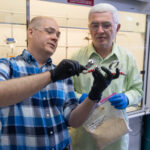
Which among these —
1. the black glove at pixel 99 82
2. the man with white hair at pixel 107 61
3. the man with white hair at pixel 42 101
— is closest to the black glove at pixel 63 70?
the man with white hair at pixel 42 101

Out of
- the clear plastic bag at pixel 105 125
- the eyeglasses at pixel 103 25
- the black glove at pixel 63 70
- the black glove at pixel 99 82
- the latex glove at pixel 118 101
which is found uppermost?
the eyeglasses at pixel 103 25

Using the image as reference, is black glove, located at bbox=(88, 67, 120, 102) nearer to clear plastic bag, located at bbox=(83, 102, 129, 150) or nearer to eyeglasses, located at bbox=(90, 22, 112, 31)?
clear plastic bag, located at bbox=(83, 102, 129, 150)

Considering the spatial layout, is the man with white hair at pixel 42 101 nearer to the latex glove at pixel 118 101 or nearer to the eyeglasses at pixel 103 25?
the latex glove at pixel 118 101

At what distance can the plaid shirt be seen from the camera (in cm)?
94

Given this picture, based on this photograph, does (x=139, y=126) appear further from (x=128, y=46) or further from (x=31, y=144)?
(x=31, y=144)

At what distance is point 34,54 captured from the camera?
43.6 inches

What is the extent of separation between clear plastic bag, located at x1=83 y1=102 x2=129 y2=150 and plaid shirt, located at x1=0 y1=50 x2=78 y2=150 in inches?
9.0

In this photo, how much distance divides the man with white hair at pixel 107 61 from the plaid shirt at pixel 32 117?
28 centimetres

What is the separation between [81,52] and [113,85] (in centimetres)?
38

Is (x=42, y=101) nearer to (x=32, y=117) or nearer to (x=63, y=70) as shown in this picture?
(x=32, y=117)

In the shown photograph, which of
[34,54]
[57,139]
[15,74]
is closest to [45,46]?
[34,54]

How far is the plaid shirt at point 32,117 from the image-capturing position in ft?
3.10

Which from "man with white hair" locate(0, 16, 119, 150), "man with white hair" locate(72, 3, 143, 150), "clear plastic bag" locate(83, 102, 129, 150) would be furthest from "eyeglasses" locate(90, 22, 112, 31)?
"clear plastic bag" locate(83, 102, 129, 150)

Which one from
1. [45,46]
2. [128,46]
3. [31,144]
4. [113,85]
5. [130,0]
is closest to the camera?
[31,144]
